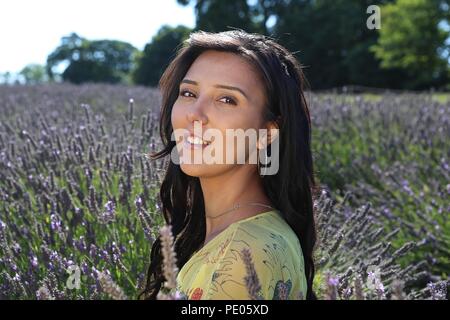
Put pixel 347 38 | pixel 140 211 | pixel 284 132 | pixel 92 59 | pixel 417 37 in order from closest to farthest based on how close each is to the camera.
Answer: pixel 284 132
pixel 140 211
pixel 417 37
pixel 347 38
pixel 92 59

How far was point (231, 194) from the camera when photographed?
1782 millimetres

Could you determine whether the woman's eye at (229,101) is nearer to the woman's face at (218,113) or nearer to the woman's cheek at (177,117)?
the woman's face at (218,113)

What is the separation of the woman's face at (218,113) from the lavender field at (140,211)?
407mm

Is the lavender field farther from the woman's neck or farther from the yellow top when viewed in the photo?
the woman's neck

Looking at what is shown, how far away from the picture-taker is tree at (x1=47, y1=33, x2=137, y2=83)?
45.0m

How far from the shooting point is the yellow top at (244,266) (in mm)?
1333

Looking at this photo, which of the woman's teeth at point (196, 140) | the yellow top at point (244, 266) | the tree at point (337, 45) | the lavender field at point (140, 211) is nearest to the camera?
the yellow top at point (244, 266)

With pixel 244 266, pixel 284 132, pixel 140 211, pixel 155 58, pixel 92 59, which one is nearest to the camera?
pixel 244 266

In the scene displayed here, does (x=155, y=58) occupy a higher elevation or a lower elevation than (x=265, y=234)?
higher

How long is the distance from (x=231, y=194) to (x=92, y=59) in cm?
4973

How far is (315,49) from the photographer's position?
100ft

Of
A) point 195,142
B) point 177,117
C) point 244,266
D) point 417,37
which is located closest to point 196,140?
point 195,142

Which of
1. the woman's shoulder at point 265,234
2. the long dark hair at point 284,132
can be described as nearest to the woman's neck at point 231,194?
the long dark hair at point 284,132

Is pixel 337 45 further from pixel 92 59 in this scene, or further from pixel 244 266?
pixel 244 266
